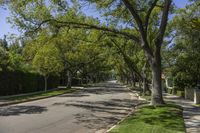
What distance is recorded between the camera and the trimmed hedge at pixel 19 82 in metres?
32.3

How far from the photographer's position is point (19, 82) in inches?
1421

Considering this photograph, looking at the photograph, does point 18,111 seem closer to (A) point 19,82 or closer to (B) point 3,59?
(B) point 3,59

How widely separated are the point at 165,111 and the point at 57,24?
32.4 feet

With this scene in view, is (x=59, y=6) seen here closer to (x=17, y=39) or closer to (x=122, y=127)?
(x=17, y=39)

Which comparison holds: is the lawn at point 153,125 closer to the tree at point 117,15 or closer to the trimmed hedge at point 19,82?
the tree at point 117,15

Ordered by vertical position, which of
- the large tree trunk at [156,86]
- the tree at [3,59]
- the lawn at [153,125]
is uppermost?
the tree at [3,59]

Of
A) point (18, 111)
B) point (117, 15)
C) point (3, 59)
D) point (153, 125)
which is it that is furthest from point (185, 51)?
point (153, 125)

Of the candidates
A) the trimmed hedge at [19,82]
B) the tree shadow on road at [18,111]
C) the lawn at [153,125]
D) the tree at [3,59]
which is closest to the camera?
the lawn at [153,125]

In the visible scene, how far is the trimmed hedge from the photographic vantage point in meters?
32.3

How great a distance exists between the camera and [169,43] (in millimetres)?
41312

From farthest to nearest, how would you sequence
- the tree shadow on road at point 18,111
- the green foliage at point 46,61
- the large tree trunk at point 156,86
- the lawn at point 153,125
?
the green foliage at point 46,61
the large tree trunk at point 156,86
the tree shadow on road at point 18,111
the lawn at point 153,125

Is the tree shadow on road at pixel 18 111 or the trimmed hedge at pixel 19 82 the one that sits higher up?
the trimmed hedge at pixel 19 82

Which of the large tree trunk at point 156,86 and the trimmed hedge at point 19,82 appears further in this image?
the trimmed hedge at point 19,82

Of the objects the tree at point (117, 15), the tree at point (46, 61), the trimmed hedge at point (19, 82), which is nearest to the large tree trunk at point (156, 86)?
the tree at point (117, 15)
